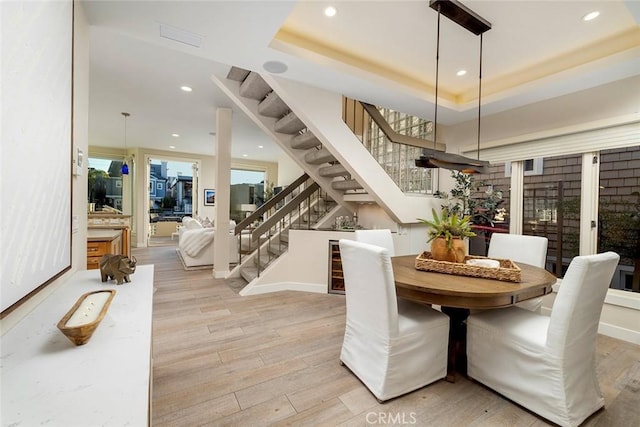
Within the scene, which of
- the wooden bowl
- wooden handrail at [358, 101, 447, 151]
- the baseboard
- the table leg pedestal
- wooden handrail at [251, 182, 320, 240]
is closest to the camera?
the wooden bowl

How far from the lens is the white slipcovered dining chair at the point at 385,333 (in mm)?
1702

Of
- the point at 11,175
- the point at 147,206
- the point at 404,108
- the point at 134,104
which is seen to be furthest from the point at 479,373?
the point at 147,206

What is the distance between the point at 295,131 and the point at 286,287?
7.36 feet

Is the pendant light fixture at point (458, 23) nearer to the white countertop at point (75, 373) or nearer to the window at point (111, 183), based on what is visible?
the white countertop at point (75, 373)

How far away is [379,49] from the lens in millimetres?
2689

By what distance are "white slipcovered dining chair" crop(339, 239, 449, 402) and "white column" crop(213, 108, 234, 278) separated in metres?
3.07

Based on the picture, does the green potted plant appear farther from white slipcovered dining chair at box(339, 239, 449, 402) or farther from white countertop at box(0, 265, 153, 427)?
white countertop at box(0, 265, 153, 427)

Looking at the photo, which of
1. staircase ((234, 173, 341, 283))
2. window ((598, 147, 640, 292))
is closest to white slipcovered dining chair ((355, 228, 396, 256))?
staircase ((234, 173, 341, 283))

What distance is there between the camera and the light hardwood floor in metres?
1.60

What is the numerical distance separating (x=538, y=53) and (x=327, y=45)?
206 cm

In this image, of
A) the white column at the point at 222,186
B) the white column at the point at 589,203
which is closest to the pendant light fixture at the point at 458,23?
the white column at the point at 589,203

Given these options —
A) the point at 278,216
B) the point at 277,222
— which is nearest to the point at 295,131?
the point at 278,216

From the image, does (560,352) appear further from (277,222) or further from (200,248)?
(200,248)

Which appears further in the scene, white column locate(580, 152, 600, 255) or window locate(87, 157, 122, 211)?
window locate(87, 157, 122, 211)
